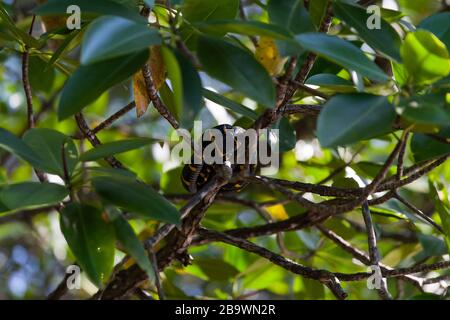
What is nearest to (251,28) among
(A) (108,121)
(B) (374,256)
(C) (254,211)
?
(B) (374,256)

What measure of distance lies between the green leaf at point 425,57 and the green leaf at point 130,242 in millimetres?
340

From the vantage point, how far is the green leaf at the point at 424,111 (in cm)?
69

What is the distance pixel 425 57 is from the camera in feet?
2.59

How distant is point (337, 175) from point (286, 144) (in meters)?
0.27

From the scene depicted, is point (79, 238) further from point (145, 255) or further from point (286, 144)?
point (286, 144)

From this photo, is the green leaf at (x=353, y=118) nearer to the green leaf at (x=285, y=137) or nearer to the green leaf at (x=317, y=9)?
the green leaf at (x=317, y=9)

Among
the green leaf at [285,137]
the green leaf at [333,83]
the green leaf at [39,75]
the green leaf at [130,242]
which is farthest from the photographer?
the green leaf at [39,75]

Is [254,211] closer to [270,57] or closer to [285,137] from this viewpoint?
[285,137]

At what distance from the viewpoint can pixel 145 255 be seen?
76 centimetres

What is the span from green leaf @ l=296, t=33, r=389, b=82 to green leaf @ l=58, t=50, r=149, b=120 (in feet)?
0.58

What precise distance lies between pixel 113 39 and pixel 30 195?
20 centimetres

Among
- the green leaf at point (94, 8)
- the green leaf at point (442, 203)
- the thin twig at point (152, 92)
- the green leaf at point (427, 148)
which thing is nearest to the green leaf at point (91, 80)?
the green leaf at point (94, 8)

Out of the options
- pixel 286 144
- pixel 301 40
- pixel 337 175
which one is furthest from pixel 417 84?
pixel 337 175

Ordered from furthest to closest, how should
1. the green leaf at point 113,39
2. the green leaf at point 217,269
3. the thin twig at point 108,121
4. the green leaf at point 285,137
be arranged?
the green leaf at point 217,269 < the green leaf at point 285,137 < the thin twig at point 108,121 < the green leaf at point 113,39
